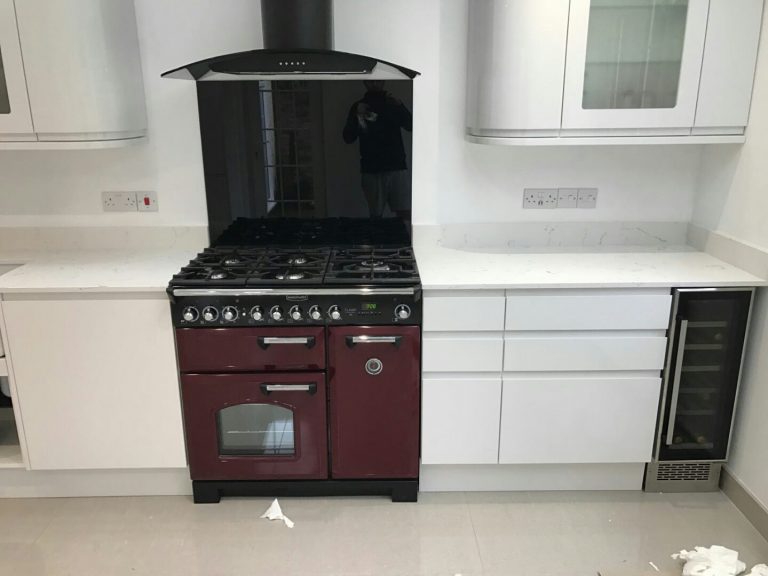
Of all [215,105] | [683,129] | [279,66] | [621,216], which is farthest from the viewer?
[621,216]

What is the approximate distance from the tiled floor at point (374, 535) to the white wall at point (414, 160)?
1194mm

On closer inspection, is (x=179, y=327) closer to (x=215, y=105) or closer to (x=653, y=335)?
(x=215, y=105)

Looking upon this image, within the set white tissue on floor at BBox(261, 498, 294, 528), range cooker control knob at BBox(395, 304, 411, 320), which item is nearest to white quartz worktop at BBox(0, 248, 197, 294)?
range cooker control knob at BBox(395, 304, 411, 320)

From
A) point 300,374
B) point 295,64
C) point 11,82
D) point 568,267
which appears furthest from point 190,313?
point 568,267

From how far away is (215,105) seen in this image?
101 inches

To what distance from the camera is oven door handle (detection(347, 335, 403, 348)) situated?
Answer: 2215 mm

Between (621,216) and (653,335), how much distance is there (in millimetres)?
695

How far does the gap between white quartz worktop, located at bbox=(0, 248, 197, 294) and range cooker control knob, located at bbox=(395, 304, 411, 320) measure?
0.82m

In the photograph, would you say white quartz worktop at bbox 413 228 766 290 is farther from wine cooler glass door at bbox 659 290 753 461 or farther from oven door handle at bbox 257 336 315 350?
oven door handle at bbox 257 336 315 350

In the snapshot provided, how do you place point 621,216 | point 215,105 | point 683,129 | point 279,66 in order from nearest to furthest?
1. point 279,66
2. point 683,129
3. point 215,105
4. point 621,216

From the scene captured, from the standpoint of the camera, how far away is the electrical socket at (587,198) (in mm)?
2727

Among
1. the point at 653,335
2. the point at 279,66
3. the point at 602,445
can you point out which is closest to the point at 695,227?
the point at 653,335

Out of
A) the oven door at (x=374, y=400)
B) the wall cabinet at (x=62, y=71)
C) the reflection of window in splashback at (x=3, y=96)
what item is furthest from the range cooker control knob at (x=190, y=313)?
the reflection of window in splashback at (x=3, y=96)

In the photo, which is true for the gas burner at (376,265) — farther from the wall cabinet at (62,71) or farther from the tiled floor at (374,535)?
the wall cabinet at (62,71)
